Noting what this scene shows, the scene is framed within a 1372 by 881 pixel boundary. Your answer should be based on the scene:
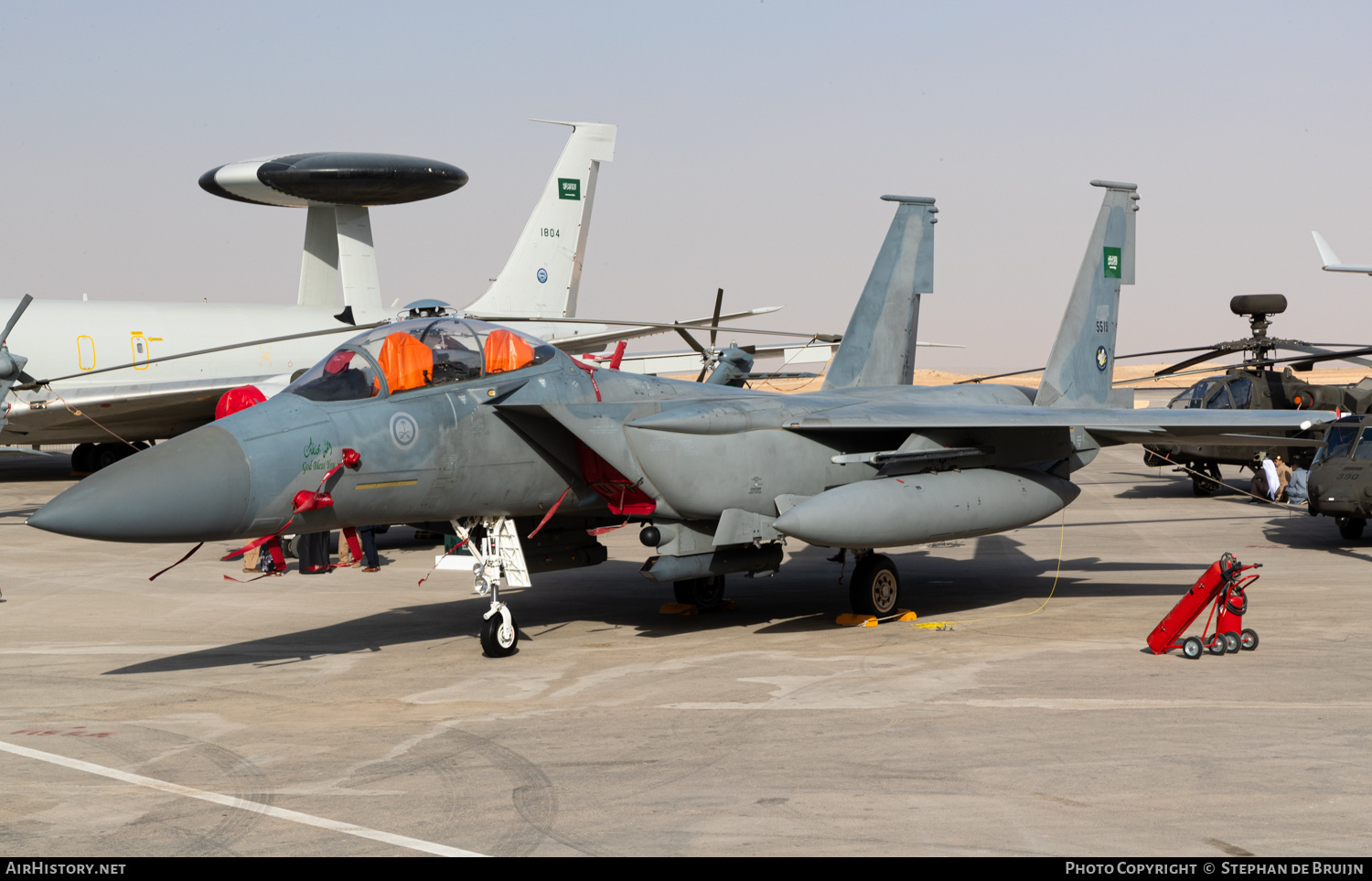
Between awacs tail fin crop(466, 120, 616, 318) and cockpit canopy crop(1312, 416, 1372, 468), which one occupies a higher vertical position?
awacs tail fin crop(466, 120, 616, 318)

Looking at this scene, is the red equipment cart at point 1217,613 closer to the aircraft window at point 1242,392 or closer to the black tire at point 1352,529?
the black tire at point 1352,529

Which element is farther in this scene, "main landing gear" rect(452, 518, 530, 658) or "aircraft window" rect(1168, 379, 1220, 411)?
"aircraft window" rect(1168, 379, 1220, 411)

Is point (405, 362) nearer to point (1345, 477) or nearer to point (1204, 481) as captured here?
point (1345, 477)

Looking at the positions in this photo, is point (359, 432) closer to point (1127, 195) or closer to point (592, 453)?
point (592, 453)

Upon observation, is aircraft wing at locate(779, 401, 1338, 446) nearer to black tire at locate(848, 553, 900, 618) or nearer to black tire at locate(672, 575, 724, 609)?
black tire at locate(848, 553, 900, 618)

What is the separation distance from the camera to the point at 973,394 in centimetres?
1371

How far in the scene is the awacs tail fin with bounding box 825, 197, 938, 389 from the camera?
15.3 metres

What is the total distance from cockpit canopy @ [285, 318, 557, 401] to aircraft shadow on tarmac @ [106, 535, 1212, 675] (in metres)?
2.48

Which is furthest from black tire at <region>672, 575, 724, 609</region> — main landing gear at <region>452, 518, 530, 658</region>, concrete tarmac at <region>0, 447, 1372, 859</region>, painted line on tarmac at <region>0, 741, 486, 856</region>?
painted line on tarmac at <region>0, 741, 486, 856</region>

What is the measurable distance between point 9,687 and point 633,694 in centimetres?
485

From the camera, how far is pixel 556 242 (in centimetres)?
3003

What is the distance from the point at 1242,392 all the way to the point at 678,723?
18958 millimetres

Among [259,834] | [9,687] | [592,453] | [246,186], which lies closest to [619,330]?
[246,186]

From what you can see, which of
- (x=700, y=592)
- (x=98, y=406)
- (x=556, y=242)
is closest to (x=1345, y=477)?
(x=700, y=592)
